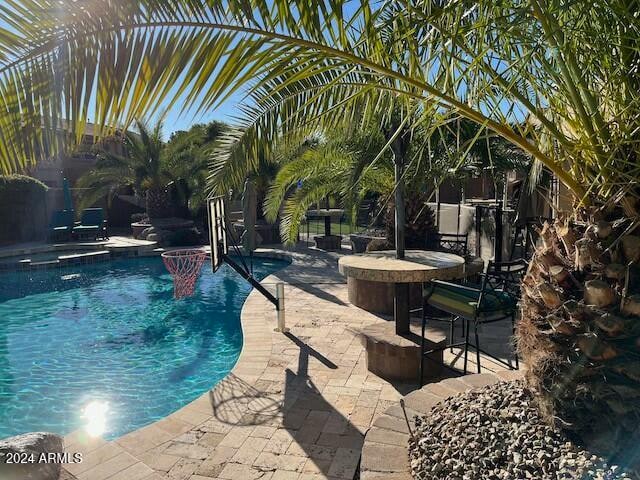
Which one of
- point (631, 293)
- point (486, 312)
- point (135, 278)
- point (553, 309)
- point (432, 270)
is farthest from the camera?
point (135, 278)

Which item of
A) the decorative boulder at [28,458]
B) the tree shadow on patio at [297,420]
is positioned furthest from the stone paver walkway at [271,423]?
the decorative boulder at [28,458]

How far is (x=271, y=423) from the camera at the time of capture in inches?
164

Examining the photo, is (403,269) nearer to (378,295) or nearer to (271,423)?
(271,423)

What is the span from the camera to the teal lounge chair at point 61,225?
709 inches

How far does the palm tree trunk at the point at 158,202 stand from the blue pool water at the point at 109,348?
7.46 meters

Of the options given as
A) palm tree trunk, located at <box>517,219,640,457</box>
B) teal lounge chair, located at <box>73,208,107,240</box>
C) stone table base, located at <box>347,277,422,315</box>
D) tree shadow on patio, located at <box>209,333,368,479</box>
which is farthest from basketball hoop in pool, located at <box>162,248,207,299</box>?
teal lounge chair, located at <box>73,208,107,240</box>

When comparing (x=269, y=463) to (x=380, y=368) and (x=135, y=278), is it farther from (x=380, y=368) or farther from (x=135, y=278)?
(x=135, y=278)

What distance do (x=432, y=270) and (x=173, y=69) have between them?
11.0 feet

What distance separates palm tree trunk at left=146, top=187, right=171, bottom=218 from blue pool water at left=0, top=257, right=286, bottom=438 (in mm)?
7456

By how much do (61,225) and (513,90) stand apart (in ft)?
66.7

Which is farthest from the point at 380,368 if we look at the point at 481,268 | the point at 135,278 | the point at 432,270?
the point at 135,278

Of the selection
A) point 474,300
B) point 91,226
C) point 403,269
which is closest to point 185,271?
point 403,269

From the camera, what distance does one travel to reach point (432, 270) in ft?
14.8

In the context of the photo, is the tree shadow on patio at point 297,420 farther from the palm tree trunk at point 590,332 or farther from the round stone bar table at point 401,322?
the palm tree trunk at point 590,332
